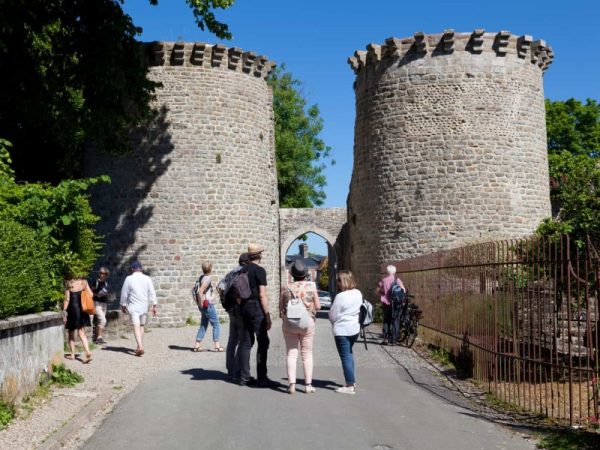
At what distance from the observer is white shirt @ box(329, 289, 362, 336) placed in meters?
8.22

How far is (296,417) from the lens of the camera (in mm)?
6758

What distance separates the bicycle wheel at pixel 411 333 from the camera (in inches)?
533

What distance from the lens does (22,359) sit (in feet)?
24.1

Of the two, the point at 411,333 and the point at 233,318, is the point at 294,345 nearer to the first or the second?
the point at 233,318

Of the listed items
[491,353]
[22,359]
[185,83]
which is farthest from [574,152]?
[22,359]

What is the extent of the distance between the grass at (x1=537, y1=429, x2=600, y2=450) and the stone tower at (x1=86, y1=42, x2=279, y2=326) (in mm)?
15207

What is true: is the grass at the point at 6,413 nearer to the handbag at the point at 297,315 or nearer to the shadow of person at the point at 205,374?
the shadow of person at the point at 205,374

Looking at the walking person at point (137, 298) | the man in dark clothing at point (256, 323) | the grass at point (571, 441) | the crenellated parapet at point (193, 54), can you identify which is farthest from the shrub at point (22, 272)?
the crenellated parapet at point (193, 54)

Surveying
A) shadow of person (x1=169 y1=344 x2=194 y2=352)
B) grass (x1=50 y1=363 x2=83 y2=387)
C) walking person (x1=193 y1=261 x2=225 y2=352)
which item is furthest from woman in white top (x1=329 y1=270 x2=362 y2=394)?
shadow of person (x1=169 y1=344 x2=194 y2=352)

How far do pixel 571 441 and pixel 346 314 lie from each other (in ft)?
10.3

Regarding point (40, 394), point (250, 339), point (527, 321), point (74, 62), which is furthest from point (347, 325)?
point (74, 62)

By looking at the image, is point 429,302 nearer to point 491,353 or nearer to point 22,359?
point 491,353

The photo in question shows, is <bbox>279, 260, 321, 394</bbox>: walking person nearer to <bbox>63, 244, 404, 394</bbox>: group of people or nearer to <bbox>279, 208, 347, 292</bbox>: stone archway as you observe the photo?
<bbox>63, 244, 404, 394</bbox>: group of people

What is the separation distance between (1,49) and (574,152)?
31.4 meters
